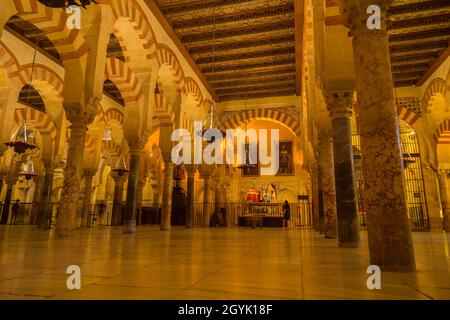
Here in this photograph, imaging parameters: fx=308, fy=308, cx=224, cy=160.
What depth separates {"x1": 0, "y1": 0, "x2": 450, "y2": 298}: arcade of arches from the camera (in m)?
2.30

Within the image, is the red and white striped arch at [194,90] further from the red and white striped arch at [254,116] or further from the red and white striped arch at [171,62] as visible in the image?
the red and white striped arch at [254,116]

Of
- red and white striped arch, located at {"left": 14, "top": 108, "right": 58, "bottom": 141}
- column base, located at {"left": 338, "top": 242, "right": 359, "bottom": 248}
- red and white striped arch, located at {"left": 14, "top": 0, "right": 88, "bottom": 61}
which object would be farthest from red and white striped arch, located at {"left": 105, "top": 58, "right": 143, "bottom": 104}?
column base, located at {"left": 338, "top": 242, "right": 359, "bottom": 248}

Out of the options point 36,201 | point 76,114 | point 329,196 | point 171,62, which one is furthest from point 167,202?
point 36,201

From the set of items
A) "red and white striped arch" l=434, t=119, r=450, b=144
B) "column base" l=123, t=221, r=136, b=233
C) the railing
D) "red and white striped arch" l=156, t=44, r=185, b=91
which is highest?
"red and white striped arch" l=156, t=44, r=185, b=91

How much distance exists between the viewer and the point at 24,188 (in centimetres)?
1625

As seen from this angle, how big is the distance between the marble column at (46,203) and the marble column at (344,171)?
7.88 meters

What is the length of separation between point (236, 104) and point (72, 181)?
344 inches

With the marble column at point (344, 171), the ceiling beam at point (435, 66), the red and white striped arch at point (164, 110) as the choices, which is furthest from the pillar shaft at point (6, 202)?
the ceiling beam at point (435, 66)

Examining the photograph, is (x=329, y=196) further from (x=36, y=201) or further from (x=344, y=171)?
(x=36, y=201)

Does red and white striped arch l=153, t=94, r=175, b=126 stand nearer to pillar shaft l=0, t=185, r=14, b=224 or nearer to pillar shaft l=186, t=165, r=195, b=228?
pillar shaft l=186, t=165, r=195, b=228

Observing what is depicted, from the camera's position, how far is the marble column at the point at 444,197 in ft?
31.9

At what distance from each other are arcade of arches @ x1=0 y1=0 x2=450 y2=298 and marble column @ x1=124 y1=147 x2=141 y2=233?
2 centimetres

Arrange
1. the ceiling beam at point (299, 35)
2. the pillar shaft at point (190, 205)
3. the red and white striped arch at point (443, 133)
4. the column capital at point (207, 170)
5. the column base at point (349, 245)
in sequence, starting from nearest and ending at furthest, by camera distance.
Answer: the column base at point (349, 245) → the ceiling beam at point (299, 35) → the pillar shaft at point (190, 205) → the red and white striped arch at point (443, 133) → the column capital at point (207, 170)

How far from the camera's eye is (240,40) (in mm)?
8789
